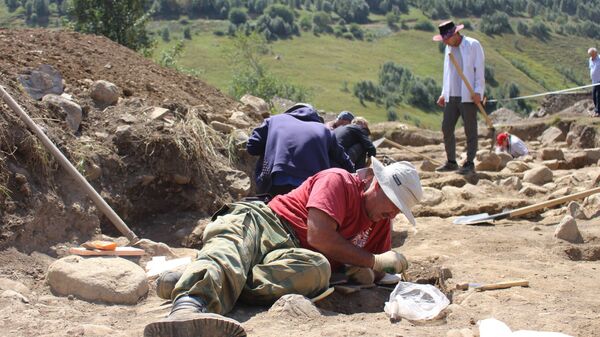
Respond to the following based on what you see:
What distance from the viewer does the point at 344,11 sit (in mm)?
103500

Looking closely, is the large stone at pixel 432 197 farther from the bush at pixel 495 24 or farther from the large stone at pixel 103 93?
the bush at pixel 495 24

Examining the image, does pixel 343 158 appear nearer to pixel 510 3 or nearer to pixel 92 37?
pixel 92 37

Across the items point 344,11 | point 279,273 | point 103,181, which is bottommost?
point 344,11

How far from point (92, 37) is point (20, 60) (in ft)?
6.98

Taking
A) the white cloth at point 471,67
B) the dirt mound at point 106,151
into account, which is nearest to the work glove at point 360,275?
the dirt mound at point 106,151

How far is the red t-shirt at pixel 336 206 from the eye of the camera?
14.0 feet

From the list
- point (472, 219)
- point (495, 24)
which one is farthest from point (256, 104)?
point (495, 24)

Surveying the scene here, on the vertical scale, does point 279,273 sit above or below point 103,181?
above

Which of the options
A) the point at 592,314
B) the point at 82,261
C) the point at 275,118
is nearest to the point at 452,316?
the point at 592,314

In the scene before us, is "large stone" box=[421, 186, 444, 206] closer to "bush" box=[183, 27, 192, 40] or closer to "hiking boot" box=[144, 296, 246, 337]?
"hiking boot" box=[144, 296, 246, 337]

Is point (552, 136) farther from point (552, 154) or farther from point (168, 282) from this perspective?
point (168, 282)

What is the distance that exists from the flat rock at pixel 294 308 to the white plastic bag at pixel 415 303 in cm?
38

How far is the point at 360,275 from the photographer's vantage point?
4.55 meters

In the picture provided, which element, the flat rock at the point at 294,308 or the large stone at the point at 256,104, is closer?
the flat rock at the point at 294,308
